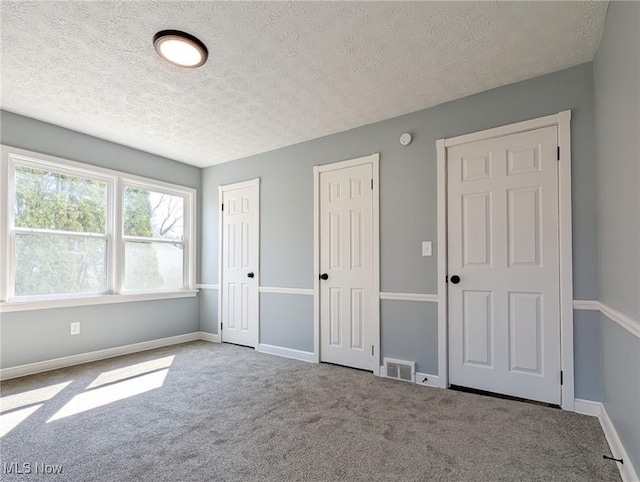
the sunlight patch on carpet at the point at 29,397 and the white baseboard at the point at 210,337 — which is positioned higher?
the sunlight patch on carpet at the point at 29,397

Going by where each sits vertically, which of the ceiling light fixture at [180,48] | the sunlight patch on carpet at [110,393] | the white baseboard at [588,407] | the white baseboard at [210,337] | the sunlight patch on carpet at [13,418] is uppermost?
the ceiling light fixture at [180,48]

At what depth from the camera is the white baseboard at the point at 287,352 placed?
3701mm

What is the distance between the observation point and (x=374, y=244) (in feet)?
10.9

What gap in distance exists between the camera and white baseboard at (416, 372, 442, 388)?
2891mm

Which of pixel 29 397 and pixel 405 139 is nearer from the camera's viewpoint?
pixel 29 397

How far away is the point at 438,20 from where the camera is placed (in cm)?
195

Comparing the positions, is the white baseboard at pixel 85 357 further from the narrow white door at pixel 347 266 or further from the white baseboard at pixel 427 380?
the white baseboard at pixel 427 380

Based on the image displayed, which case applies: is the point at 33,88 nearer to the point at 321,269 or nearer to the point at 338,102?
the point at 338,102

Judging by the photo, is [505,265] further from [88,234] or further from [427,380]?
[88,234]

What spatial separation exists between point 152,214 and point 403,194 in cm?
321

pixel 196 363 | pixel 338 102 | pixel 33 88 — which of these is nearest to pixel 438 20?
pixel 338 102

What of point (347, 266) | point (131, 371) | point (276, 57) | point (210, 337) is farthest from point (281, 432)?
point (210, 337)

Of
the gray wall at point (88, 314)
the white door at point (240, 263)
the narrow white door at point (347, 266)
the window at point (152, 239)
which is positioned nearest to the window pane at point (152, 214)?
the window at point (152, 239)

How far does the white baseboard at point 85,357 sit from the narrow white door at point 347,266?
7.06ft
